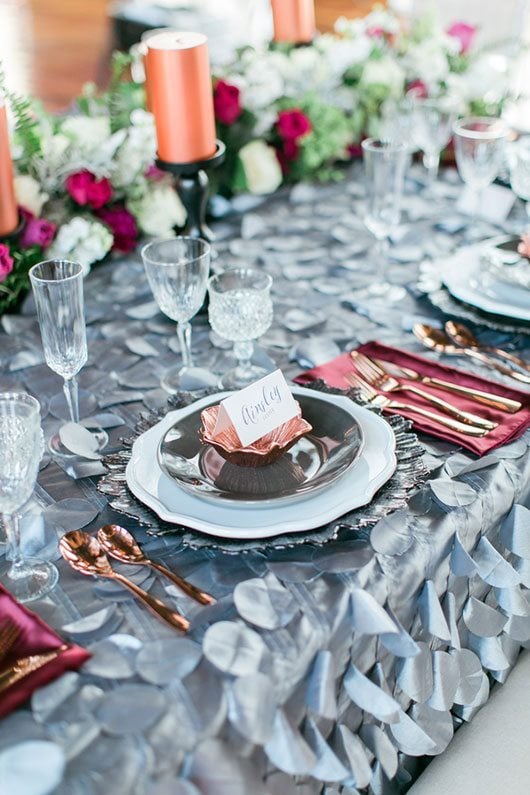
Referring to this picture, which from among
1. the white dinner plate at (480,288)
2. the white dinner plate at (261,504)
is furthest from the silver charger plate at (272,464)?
the white dinner plate at (480,288)

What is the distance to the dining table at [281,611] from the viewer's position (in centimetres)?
73

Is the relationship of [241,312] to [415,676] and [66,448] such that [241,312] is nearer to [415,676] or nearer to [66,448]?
[66,448]

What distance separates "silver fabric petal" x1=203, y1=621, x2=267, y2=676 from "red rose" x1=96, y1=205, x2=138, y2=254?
3.18 ft

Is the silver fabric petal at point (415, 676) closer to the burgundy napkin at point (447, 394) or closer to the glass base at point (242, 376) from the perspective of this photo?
the burgundy napkin at point (447, 394)

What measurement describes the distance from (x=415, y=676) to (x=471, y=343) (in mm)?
542

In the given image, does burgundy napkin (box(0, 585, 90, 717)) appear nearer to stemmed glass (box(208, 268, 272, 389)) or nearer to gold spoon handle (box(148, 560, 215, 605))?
gold spoon handle (box(148, 560, 215, 605))

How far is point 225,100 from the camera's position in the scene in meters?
1.74

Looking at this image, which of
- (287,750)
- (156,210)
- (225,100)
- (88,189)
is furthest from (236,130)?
(287,750)

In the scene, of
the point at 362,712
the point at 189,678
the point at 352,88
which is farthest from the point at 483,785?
the point at 352,88

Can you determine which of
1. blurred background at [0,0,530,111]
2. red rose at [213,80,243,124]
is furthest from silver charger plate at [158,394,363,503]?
blurred background at [0,0,530,111]

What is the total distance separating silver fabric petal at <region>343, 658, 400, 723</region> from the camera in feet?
2.78

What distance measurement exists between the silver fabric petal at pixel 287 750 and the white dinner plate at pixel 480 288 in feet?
2.48

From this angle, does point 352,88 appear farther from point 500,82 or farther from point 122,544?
point 122,544

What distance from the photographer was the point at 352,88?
2037 millimetres
